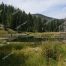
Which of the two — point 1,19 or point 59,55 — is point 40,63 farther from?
point 1,19

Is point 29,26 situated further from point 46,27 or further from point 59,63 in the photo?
point 59,63

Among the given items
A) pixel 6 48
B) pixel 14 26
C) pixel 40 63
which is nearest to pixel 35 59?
pixel 40 63

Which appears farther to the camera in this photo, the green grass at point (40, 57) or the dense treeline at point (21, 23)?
the dense treeline at point (21, 23)

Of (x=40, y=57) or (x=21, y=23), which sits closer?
(x=40, y=57)

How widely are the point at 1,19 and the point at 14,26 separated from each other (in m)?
9.74

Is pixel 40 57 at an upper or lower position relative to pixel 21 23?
lower

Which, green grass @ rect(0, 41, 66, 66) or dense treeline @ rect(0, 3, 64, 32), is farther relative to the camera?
dense treeline @ rect(0, 3, 64, 32)

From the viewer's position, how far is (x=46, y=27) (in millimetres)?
117000

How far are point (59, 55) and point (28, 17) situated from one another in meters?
99.0

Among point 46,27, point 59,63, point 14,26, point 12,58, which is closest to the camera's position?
point 59,63

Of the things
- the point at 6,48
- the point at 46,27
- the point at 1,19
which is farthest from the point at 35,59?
the point at 46,27

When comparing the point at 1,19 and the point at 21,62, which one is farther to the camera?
the point at 1,19

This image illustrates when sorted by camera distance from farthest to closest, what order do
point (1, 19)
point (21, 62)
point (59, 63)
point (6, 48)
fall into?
point (1, 19)
point (6, 48)
point (21, 62)
point (59, 63)

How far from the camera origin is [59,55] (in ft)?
42.0
